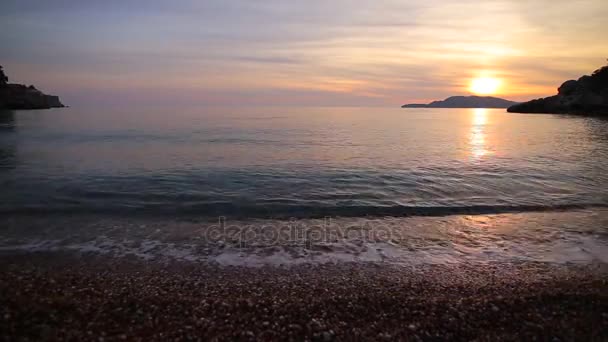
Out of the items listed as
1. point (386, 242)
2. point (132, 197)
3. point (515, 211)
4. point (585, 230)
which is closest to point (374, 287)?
point (386, 242)

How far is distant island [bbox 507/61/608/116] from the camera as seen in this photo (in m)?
114

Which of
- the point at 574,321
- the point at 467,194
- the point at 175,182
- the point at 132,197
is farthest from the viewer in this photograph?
the point at 175,182

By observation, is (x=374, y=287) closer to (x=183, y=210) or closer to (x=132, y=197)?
(x=183, y=210)

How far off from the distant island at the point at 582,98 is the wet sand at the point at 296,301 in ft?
451

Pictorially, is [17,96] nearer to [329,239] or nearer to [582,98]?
[329,239]

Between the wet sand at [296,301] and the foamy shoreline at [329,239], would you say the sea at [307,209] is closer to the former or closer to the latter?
the foamy shoreline at [329,239]

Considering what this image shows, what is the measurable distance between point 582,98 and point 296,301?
153 metres

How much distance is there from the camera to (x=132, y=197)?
56.2 ft

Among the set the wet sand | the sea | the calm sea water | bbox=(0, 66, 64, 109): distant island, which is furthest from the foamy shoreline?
bbox=(0, 66, 64, 109): distant island

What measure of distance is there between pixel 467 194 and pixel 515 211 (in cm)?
319

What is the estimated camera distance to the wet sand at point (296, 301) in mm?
6145

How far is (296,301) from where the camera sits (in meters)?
7.27

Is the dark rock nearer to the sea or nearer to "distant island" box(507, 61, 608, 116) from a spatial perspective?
"distant island" box(507, 61, 608, 116)

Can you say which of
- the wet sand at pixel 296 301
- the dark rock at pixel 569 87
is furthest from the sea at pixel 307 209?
A: the dark rock at pixel 569 87
